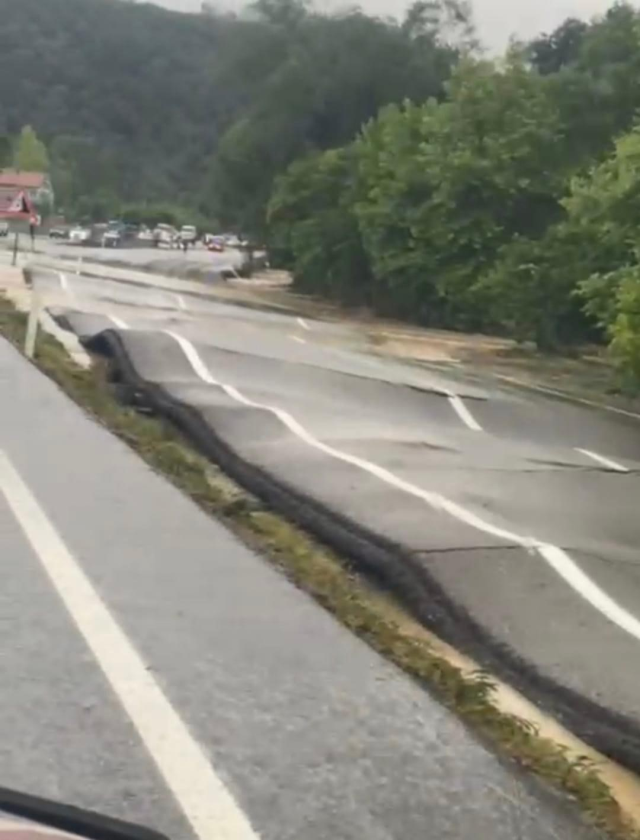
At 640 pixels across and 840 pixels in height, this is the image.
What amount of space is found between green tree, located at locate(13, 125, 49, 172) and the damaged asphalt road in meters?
91.0

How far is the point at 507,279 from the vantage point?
38406 mm

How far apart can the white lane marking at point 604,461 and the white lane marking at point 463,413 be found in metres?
1.38

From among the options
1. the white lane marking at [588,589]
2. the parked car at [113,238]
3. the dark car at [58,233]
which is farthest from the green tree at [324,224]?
the dark car at [58,233]

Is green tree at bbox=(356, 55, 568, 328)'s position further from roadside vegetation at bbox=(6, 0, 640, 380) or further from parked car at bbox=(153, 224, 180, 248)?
parked car at bbox=(153, 224, 180, 248)

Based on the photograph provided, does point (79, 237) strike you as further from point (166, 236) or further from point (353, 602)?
point (353, 602)

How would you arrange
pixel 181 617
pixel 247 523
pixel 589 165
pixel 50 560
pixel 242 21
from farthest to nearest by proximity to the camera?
1. pixel 242 21
2. pixel 589 165
3. pixel 247 523
4. pixel 50 560
5. pixel 181 617

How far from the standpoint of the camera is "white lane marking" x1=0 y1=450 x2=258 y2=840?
453 centimetres

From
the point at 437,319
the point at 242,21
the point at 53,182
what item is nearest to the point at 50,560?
the point at 437,319

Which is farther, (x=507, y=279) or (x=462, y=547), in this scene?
(x=507, y=279)

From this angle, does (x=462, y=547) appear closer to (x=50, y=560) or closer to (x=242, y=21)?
(x=50, y=560)

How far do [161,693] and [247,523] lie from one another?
384 cm

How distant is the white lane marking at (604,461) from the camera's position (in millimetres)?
15508

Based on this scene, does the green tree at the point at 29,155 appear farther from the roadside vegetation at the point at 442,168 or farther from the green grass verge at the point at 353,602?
the green grass verge at the point at 353,602

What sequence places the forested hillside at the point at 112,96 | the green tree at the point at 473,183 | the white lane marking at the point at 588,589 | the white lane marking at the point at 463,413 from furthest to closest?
the forested hillside at the point at 112,96 < the green tree at the point at 473,183 < the white lane marking at the point at 463,413 < the white lane marking at the point at 588,589
